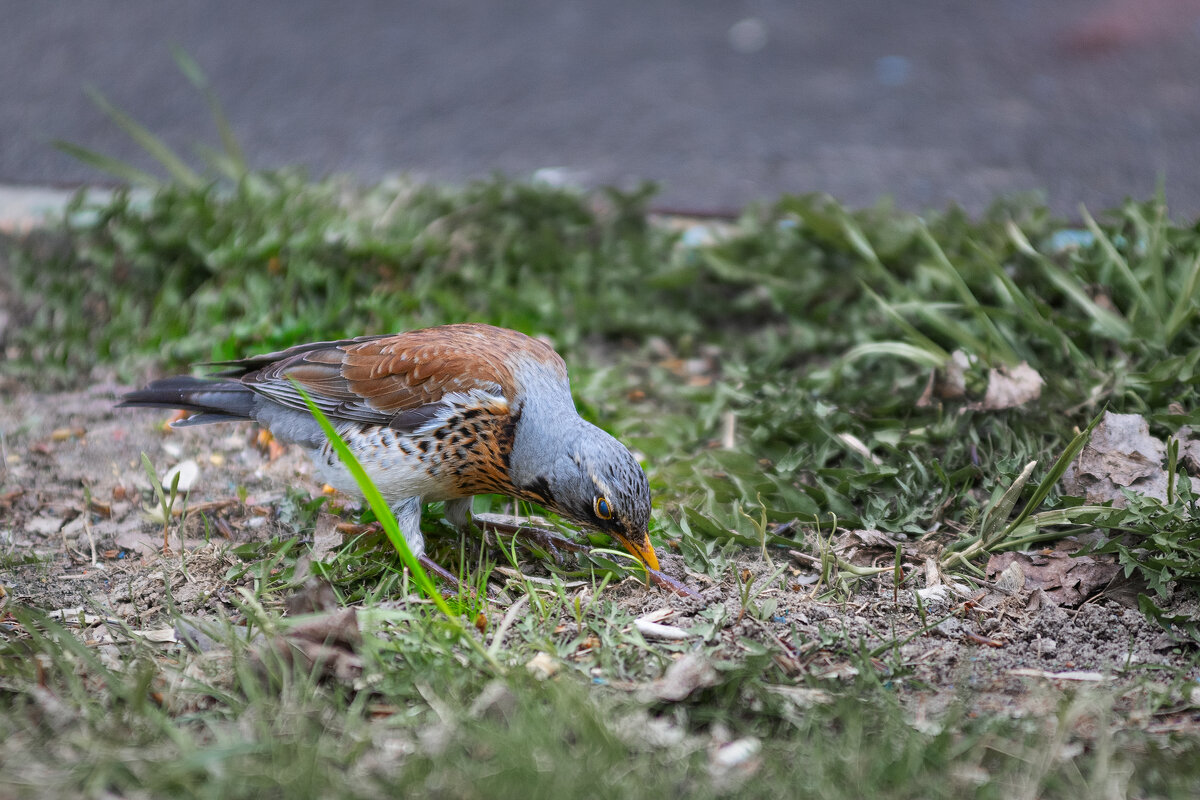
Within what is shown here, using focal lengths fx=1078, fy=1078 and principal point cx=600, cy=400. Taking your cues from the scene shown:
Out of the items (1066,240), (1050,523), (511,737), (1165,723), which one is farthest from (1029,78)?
(511,737)

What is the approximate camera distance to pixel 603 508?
3.37 meters

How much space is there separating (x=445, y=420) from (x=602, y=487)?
62 cm

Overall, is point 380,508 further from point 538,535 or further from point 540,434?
point 538,535

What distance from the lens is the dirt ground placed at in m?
2.99

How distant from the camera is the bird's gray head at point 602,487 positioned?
3.33m

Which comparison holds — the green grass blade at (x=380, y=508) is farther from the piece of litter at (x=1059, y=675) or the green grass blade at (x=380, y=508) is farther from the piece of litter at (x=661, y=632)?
the piece of litter at (x=1059, y=675)

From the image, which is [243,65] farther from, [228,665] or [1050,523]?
[1050,523]

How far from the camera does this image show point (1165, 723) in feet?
9.02

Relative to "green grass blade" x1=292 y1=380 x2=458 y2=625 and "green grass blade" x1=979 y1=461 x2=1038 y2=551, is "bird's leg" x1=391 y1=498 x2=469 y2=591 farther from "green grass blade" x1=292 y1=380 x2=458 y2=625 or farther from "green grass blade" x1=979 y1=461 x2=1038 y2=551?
"green grass blade" x1=979 y1=461 x2=1038 y2=551

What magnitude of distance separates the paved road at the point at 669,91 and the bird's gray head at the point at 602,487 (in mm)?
3352

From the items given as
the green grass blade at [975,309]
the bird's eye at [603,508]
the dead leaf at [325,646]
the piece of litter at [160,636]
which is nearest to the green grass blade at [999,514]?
the green grass blade at [975,309]

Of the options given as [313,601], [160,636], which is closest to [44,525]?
[160,636]

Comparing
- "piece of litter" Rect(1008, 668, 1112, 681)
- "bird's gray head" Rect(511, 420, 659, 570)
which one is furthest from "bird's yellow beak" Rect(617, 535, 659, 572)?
"piece of litter" Rect(1008, 668, 1112, 681)

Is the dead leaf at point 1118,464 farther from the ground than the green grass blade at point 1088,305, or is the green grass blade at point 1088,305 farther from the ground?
the green grass blade at point 1088,305
